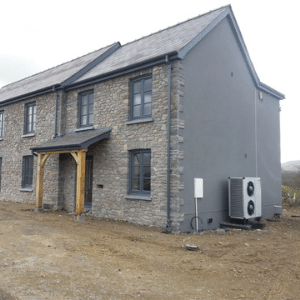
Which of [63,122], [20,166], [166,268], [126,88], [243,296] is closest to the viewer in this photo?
[243,296]

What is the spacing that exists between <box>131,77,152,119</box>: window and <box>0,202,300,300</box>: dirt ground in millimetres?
3805

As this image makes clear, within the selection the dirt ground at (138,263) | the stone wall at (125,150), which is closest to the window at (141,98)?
the stone wall at (125,150)

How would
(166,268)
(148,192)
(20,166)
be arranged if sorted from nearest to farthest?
(166,268) → (148,192) → (20,166)

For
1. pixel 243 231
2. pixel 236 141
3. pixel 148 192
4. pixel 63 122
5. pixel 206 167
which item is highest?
pixel 63 122

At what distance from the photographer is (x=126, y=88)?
11477 mm

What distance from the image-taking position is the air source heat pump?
1103 centimetres

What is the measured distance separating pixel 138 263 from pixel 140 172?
4.91 m

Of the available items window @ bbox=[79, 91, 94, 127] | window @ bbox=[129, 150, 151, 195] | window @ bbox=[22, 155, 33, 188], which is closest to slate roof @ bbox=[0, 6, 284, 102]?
window @ bbox=[79, 91, 94, 127]

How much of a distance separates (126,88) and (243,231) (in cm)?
628

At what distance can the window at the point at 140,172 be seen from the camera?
1068cm

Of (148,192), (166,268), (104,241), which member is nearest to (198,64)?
(148,192)

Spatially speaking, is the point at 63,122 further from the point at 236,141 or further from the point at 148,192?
the point at 236,141

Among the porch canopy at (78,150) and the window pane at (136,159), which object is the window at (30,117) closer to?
the porch canopy at (78,150)

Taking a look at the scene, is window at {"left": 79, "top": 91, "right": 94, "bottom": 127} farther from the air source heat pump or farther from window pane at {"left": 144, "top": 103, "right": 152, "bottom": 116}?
the air source heat pump
